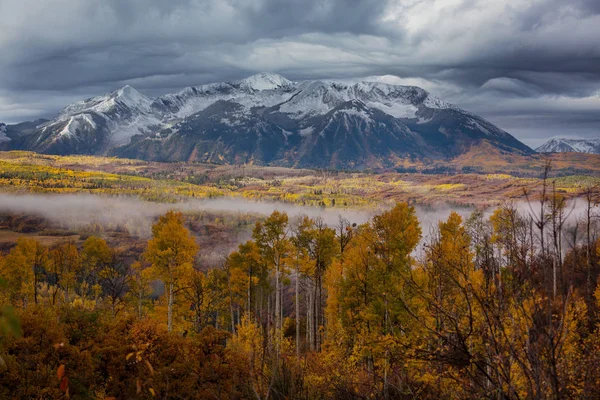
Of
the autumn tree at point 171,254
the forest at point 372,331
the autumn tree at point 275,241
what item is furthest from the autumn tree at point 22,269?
the autumn tree at point 275,241

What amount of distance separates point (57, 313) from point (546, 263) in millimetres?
24472

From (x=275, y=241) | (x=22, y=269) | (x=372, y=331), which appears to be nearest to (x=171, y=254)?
(x=275, y=241)

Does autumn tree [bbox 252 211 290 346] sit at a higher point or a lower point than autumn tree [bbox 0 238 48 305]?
higher

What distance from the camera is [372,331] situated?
26250mm

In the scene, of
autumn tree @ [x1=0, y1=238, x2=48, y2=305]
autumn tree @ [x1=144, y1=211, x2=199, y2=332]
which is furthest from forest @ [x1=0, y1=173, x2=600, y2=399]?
autumn tree @ [x1=0, y1=238, x2=48, y2=305]

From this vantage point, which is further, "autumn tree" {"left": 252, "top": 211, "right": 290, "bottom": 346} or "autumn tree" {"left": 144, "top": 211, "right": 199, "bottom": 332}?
"autumn tree" {"left": 252, "top": 211, "right": 290, "bottom": 346}

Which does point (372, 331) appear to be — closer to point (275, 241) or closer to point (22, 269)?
point (275, 241)

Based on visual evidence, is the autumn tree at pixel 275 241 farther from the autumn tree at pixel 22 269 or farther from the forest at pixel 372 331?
the autumn tree at pixel 22 269

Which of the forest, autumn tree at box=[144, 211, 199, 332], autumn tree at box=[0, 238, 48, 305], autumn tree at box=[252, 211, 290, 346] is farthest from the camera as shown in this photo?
autumn tree at box=[0, 238, 48, 305]

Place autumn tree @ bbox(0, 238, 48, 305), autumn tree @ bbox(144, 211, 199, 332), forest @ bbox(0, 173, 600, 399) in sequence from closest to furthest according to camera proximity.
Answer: forest @ bbox(0, 173, 600, 399)
autumn tree @ bbox(144, 211, 199, 332)
autumn tree @ bbox(0, 238, 48, 305)

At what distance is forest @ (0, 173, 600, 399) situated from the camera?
5008mm

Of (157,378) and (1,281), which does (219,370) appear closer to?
(157,378)

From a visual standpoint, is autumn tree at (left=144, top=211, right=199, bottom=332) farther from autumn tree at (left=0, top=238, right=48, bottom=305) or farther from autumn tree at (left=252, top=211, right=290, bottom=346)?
autumn tree at (left=0, top=238, right=48, bottom=305)

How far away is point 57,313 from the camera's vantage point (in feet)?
76.1
